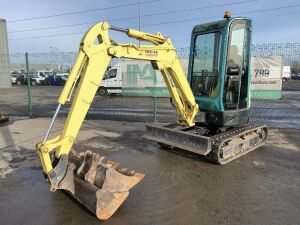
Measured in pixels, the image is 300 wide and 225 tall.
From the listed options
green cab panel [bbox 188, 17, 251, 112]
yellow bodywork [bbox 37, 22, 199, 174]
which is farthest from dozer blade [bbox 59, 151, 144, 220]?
green cab panel [bbox 188, 17, 251, 112]

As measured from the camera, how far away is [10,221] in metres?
3.92

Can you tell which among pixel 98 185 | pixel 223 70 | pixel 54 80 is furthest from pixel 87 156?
pixel 54 80

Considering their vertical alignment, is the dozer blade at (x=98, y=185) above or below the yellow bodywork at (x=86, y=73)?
below

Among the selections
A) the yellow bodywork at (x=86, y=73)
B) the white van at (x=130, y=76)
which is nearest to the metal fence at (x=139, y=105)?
the white van at (x=130, y=76)

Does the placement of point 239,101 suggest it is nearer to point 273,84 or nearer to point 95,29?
point 95,29

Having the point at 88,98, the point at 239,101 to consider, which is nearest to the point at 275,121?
the point at 239,101

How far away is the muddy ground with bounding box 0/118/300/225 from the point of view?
3.99m

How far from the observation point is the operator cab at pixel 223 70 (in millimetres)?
6113

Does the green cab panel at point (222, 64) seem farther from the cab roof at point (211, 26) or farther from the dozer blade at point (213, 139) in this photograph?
the dozer blade at point (213, 139)

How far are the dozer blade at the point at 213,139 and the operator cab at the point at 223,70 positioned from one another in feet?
1.07

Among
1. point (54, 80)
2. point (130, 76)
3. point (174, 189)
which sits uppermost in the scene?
point (130, 76)

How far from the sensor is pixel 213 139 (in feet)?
19.1

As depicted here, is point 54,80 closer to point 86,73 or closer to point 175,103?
point 175,103

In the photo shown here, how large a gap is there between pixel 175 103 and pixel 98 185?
9.73ft
